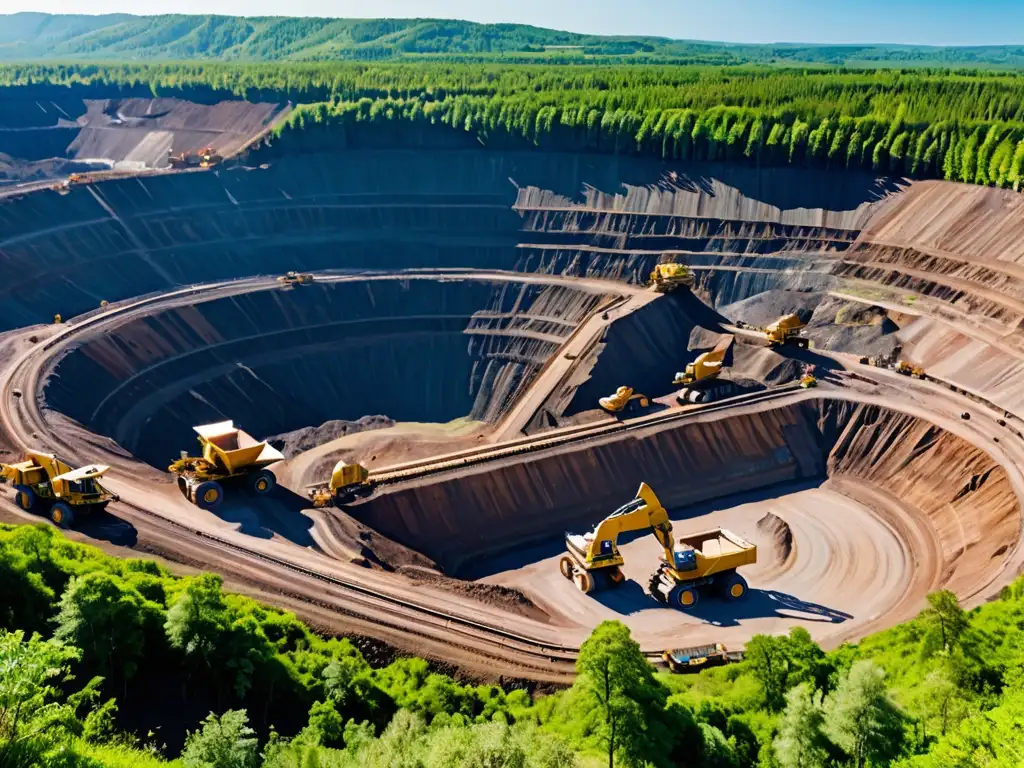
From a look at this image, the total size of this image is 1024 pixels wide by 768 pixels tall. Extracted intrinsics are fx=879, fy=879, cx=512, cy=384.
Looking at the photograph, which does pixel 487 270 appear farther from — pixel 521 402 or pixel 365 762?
pixel 365 762

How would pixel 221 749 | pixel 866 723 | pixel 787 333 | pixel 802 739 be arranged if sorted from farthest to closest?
1. pixel 787 333
2. pixel 802 739
3. pixel 866 723
4. pixel 221 749

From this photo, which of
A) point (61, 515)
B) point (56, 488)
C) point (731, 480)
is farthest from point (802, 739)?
point (731, 480)

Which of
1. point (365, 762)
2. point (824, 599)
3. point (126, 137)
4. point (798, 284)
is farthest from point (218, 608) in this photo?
point (126, 137)

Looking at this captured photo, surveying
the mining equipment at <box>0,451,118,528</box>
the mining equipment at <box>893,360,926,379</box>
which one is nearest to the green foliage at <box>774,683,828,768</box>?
the mining equipment at <box>0,451,118,528</box>

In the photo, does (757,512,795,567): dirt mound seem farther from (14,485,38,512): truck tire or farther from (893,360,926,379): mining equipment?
(14,485,38,512): truck tire

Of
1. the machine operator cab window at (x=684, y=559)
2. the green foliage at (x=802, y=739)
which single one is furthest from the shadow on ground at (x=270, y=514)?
the green foliage at (x=802, y=739)

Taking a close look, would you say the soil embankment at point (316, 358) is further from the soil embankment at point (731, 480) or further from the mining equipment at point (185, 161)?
the mining equipment at point (185, 161)

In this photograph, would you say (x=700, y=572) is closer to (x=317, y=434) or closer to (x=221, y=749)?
(x=221, y=749)

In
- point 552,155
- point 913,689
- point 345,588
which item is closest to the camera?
point 913,689
